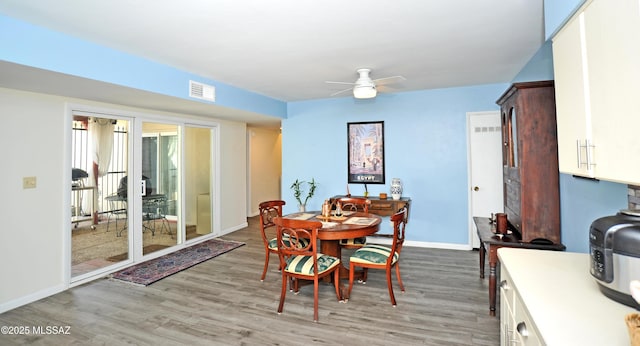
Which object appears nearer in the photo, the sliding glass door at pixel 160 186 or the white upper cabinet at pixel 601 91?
the white upper cabinet at pixel 601 91

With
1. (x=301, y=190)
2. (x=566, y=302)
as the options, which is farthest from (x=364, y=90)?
(x=566, y=302)

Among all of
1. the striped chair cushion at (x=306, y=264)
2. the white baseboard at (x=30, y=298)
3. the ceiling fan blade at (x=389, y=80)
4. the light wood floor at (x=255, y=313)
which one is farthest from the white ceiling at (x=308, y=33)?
the white baseboard at (x=30, y=298)

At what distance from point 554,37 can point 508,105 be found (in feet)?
4.29

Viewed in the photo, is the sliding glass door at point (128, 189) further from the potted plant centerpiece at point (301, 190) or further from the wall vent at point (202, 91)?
the potted plant centerpiece at point (301, 190)

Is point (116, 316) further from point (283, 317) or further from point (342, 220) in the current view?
point (342, 220)

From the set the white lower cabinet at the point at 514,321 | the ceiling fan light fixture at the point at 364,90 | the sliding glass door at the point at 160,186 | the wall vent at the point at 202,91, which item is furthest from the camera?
the sliding glass door at the point at 160,186

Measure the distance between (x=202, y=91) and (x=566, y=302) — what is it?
12.6 feet

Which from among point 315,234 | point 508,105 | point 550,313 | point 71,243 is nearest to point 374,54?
point 508,105

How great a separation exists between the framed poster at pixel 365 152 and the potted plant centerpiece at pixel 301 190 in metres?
0.67

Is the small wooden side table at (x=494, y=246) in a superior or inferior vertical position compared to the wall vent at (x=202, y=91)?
inferior

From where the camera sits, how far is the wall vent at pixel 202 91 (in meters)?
3.65

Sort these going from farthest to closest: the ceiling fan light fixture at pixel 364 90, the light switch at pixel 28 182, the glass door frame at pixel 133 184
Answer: the ceiling fan light fixture at pixel 364 90
the glass door frame at pixel 133 184
the light switch at pixel 28 182

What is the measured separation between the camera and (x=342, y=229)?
2.88m

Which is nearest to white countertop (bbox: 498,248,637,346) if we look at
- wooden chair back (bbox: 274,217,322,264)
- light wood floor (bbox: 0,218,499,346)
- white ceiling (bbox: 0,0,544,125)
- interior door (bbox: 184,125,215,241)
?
light wood floor (bbox: 0,218,499,346)
